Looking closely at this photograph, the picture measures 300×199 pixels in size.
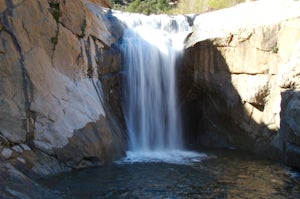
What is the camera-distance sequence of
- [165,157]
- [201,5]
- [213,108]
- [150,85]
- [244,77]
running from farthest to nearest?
1. [201,5]
2. [213,108]
3. [150,85]
4. [244,77]
5. [165,157]

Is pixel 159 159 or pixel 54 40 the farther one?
pixel 159 159

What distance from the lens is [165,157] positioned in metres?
12.8

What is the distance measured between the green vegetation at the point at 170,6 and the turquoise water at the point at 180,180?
51.7ft

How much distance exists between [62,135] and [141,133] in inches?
193

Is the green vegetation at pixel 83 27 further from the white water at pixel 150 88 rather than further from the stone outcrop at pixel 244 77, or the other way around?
the stone outcrop at pixel 244 77

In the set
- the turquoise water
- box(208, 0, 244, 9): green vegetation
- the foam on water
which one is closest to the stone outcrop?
the turquoise water

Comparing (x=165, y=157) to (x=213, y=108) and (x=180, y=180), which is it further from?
(x=213, y=108)

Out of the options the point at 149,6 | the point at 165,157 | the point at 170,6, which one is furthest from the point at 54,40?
the point at 170,6

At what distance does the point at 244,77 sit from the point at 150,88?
136 inches

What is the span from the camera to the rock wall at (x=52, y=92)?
9234 mm

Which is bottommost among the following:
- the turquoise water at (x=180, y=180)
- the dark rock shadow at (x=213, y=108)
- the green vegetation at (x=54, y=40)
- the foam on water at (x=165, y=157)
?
the turquoise water at (x=180, y=180)

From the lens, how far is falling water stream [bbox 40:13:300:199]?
8.88 m

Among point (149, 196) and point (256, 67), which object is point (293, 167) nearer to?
point (256, 67)

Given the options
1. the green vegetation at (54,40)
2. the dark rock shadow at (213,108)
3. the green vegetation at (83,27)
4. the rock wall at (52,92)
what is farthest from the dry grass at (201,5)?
the green vegetation at (54,40)
